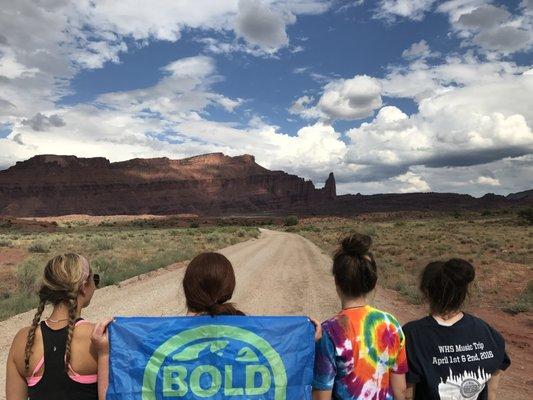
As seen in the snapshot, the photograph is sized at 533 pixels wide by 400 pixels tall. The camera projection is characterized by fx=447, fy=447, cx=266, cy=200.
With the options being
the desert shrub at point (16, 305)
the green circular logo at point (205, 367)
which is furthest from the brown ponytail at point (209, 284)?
the desert shrub at point (16, 305)

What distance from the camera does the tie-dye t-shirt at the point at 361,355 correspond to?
2766mm

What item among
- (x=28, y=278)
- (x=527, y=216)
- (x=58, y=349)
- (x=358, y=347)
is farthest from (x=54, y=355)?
(x=527, y=216)

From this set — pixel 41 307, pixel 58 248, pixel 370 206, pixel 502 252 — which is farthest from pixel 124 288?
pixel 370 206

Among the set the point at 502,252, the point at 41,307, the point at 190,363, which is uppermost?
the point at 41,307

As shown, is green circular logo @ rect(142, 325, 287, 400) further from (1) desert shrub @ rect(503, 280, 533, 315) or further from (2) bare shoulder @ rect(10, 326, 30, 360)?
(1) desert shrub @ rect(503, 280, 533, 315)

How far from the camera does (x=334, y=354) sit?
279 cm

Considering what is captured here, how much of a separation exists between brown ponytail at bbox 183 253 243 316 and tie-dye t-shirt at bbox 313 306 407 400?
0.71m

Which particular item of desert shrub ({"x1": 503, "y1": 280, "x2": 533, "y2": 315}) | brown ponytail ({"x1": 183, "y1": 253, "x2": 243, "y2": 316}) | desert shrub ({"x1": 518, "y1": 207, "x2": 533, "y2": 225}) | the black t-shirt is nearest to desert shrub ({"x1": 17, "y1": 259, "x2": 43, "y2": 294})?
brown ponytail ({"x1": 183, "y1": 253, "x2": 243, "y2": 316})

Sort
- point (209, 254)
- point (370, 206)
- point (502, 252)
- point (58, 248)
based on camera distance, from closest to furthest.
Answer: point (209, 254)
point (502, 252)
point (58, 248)
point (370, 206)

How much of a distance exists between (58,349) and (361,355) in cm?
178

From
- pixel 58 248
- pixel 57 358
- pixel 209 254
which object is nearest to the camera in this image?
pixel 57 358

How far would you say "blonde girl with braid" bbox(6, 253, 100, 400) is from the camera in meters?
2.53

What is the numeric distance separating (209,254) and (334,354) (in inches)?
39.5

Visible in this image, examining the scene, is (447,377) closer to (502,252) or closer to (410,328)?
(410,328)
